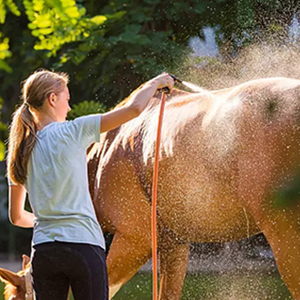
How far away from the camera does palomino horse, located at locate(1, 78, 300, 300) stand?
4.17 meters

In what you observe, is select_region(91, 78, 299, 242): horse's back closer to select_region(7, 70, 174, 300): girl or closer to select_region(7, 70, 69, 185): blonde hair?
select_region(7, 70, 174, 300): girl

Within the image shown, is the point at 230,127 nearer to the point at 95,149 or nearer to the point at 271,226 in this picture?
the point at 271,226

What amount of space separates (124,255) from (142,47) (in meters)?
4.77

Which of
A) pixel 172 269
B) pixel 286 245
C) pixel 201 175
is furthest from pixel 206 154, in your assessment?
pixel 172 269

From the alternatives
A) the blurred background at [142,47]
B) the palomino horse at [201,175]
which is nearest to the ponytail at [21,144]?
the palomino horse at [201,175]

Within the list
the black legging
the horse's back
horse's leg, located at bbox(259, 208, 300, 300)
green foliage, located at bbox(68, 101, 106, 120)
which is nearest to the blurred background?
green foliage, located at bbox(68, 101, 106, 120)

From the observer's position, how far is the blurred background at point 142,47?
7.79 metres

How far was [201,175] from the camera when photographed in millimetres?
4434

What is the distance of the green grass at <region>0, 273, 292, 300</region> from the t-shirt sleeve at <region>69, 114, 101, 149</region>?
13.5ft

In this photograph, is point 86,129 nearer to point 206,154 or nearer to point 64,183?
point 64,183

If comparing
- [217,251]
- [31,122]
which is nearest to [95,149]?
[31,122]

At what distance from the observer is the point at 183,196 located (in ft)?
15.1

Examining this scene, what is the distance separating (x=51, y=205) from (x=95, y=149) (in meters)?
2.47

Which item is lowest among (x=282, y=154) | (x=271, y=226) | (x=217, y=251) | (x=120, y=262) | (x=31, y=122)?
(x=217, y=251)
